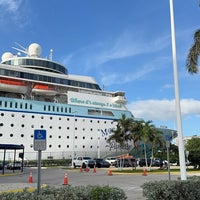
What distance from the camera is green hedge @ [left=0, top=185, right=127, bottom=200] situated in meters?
4.87

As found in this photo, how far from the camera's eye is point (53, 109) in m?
41.7

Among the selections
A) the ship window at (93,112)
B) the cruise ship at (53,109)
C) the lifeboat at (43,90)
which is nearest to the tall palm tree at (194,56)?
the cruise ship at (53,109)

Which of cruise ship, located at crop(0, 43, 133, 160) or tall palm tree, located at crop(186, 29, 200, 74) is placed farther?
cruise ship, located at crop(0, 43, 133, 160)

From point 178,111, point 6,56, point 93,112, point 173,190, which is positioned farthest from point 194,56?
Result: point 6,56

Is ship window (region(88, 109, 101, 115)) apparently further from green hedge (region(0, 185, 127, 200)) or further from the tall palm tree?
green hedge (region(0, 185, 127, 200))

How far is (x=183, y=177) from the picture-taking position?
9.05m

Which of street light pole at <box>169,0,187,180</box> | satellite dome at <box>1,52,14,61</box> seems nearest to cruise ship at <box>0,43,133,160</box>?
satellite dome at <box>1,52,14,61</box>

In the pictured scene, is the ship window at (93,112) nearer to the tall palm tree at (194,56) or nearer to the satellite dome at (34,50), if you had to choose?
the satellite dome at (34,50)

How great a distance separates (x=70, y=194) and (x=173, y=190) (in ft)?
9.39

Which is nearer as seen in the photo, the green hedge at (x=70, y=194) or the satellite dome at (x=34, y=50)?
the green hedge at (x=70, y=194)

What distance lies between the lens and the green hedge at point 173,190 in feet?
22.3

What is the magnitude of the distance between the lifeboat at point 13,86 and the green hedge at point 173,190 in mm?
35572

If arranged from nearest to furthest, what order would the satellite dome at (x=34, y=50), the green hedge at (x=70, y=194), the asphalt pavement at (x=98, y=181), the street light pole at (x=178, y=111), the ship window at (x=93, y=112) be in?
the green hedge at (x=70, y=194) → the street light pole at (x=178, y=111) → the asphalt pavement at (x=98, y=181) → the ship window at (x=93, y=112) → the satellite dome at (x=34, y=50)

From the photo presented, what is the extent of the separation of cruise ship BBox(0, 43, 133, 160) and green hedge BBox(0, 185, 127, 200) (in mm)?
33730
